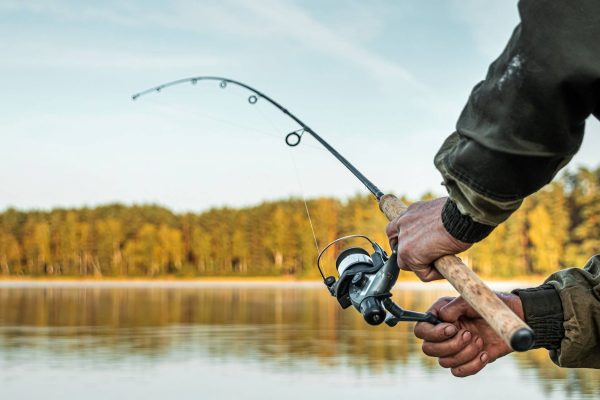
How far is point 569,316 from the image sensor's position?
2291 mm

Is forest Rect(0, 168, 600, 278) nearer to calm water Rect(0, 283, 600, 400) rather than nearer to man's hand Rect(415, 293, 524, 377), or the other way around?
calm water Rect(0, 283, 600, 400)

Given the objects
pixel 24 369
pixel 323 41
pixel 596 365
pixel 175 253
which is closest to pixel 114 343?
pixel 24 369

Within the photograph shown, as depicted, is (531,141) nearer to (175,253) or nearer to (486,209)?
(486,209)

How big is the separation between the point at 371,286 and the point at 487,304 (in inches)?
24.1

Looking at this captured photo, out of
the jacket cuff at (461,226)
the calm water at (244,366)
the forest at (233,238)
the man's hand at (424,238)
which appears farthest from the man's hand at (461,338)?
the forest at (233,238)

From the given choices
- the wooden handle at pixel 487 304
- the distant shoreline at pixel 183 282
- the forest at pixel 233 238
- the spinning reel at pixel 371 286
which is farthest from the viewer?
the distant shoreline at pixel 183 282

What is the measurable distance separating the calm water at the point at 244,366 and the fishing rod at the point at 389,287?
7.70 meters

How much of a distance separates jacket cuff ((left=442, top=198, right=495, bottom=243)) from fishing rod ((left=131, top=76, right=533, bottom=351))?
0.27 feet

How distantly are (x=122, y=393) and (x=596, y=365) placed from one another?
8625 mm

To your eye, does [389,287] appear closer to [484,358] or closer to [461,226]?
[484,358]

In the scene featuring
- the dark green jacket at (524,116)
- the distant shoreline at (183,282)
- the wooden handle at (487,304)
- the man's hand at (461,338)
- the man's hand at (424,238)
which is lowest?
the distant shoreline at (183,282)

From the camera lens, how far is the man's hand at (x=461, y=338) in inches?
89.9

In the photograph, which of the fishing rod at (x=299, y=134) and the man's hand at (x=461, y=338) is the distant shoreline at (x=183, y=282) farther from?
the man's hand at (x=461, y=338)

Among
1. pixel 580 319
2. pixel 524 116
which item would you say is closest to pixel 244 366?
pixel 580 319
